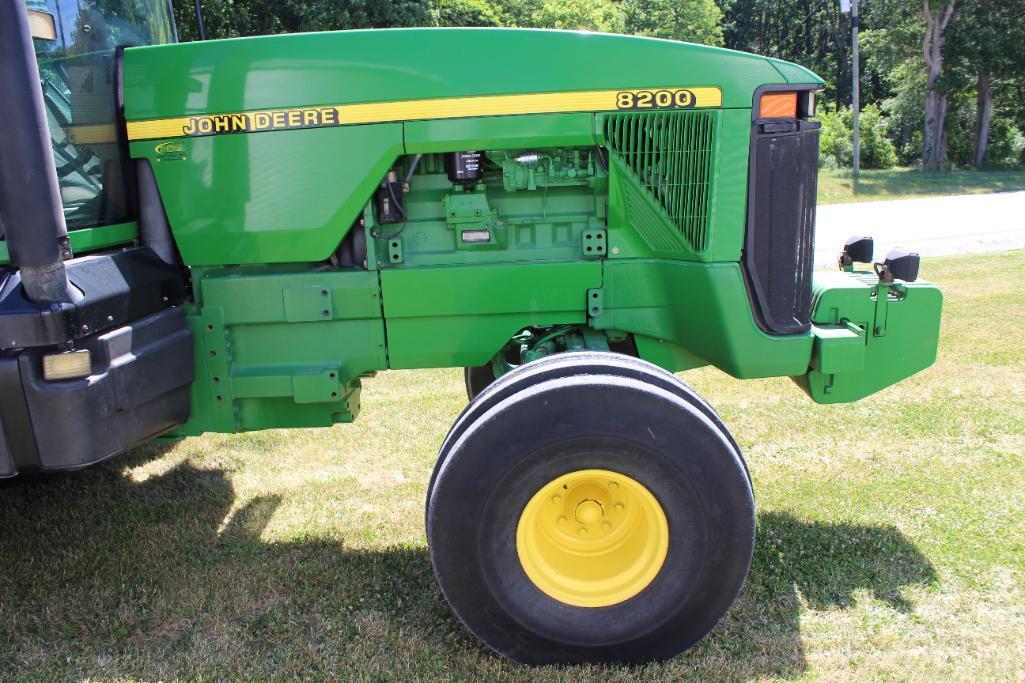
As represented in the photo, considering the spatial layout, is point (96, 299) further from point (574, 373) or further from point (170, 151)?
point (574, 373)

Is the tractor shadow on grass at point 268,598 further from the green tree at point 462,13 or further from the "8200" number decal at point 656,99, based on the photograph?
the green tree at point 462,13

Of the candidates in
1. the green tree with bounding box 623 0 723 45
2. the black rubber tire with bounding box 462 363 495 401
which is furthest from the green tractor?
the green tree with bounding box 623 0 723 45

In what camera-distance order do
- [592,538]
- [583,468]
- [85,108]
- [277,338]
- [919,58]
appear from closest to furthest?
[583,468] → [592,538] → [85,108] → [277,338] → [919,58]

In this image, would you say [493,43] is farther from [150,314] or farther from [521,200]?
[150,314]

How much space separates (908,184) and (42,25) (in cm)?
2157

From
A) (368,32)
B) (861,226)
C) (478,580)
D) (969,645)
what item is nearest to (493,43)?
(368,32)

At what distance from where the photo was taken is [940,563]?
3.29 metres

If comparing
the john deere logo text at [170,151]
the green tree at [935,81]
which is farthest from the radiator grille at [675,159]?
the green tree at [935,81]

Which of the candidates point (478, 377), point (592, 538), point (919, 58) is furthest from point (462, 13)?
point (592, 538)

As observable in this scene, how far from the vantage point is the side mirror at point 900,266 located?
3.19 m

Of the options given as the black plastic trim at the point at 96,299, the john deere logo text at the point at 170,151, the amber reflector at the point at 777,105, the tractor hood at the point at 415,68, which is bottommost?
the black plastic trim at the point at 96,299

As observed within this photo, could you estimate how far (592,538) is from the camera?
282cm

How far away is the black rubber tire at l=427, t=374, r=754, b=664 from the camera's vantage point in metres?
2.53

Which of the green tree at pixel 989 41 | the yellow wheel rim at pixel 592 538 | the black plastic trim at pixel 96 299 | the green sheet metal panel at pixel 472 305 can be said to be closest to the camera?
the black plastic trim at pixel 96 299
